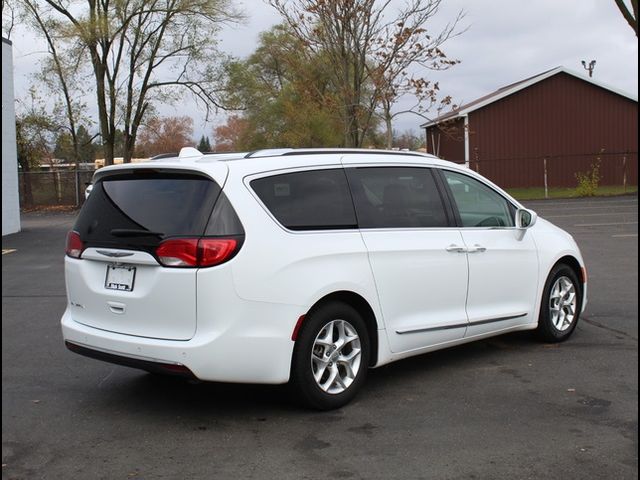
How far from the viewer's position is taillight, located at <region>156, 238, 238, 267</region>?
4.41 meters

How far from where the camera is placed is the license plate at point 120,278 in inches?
184

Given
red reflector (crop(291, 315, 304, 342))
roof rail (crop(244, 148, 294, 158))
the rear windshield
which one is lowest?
red reflector (crop(291, 315, 304, 342))

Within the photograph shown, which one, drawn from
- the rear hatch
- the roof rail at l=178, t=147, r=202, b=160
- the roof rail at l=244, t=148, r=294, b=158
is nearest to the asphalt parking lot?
the rear hatch

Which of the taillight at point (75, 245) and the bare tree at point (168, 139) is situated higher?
the bare tree at point (168, 139)

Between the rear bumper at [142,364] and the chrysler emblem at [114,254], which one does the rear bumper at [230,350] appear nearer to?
the rear bumper at [142,364]

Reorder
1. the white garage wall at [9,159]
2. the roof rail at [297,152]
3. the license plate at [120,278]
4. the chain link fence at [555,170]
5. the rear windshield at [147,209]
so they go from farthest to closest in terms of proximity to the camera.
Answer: the chain link fence at [555,170]
the white garage wall at [9,159]
the roof rail at [297,152]
the license plate at [120,278]
the rear windshield at [147,209]

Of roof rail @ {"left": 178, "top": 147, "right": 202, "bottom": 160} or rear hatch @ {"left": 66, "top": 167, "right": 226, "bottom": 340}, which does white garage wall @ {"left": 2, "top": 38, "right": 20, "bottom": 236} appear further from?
rear hatch @ {"left": 66, "top": 167, "right": 226, "bottom": 340}

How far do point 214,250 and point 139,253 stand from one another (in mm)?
516

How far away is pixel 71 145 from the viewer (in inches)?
1507

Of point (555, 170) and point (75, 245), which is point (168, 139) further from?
point (75, 245)

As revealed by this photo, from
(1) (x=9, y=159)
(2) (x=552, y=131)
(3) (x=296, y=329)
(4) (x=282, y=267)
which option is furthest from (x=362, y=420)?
(2) (x=552, y=131)

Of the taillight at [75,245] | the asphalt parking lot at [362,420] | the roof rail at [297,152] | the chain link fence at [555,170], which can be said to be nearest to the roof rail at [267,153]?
the roof rail at [297,152]

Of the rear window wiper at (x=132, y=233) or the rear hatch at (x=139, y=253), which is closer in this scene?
the rear hatch at (x=139, y=253)

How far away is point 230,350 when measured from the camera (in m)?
4.41
